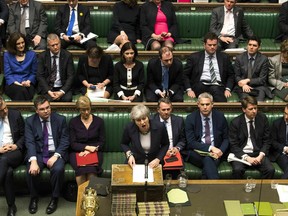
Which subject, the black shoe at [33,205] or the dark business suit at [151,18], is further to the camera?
the dark business suit at [151,18]

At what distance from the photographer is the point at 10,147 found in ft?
14.5

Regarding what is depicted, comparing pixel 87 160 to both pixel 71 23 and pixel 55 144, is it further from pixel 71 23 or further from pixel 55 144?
pixel 71 23

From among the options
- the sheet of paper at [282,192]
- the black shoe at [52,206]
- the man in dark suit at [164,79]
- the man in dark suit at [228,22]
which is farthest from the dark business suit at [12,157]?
the man in dark suit at [228,22]

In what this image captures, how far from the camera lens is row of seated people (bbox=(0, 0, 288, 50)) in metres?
5.88

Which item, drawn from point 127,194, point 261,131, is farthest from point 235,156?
point 127,194

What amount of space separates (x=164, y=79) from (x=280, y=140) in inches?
Answer: 53.9

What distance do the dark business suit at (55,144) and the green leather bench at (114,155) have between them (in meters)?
0.09

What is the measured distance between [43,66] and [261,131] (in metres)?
2.30

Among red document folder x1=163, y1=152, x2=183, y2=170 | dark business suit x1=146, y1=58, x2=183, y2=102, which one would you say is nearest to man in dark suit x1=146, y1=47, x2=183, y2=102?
dark business suit x1=146, y1=58, x2=183, y2=102

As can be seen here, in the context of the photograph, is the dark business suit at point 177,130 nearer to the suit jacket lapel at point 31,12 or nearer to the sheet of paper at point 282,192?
the sheet of paper at point 282,192

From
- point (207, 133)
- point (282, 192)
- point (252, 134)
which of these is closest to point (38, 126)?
point (207, 133)

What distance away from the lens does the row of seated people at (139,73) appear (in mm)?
5184

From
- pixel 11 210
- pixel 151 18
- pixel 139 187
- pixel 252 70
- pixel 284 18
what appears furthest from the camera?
pixel 284 18

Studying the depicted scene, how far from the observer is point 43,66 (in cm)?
525
